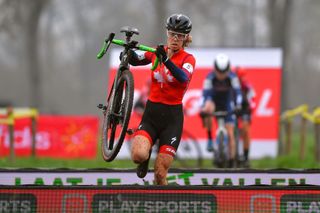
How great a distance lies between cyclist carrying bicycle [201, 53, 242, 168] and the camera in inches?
545

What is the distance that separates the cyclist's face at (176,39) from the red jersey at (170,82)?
97mm

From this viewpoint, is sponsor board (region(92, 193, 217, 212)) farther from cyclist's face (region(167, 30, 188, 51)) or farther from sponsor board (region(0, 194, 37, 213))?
cyclist's face (region(167, 30, 188, 51))

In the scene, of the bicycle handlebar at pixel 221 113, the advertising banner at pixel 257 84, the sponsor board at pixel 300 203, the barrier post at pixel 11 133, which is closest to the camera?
the sponsor board at pixel 300 203

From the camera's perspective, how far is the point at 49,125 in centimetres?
2027

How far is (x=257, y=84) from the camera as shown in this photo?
1894 centimetres

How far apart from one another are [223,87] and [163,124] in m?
5.60

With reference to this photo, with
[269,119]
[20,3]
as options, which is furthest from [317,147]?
[20,3]

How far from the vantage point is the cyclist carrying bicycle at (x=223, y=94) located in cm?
1384

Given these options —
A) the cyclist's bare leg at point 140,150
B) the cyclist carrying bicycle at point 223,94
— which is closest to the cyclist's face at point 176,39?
the cyclist's bare leg at point 140,150

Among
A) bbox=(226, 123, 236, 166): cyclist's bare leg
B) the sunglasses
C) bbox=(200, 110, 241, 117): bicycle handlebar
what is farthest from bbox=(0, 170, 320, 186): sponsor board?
bbox=(200, 110, 241, 117): bicycle handlebar

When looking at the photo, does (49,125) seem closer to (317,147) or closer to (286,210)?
(317,147)

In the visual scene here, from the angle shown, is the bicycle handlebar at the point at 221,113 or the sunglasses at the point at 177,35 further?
the bicycle handlebar at the point at 221,113

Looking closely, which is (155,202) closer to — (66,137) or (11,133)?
(11,133)

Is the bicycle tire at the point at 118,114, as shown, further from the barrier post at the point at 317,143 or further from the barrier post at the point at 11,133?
the barrier post at the point at 317,143
